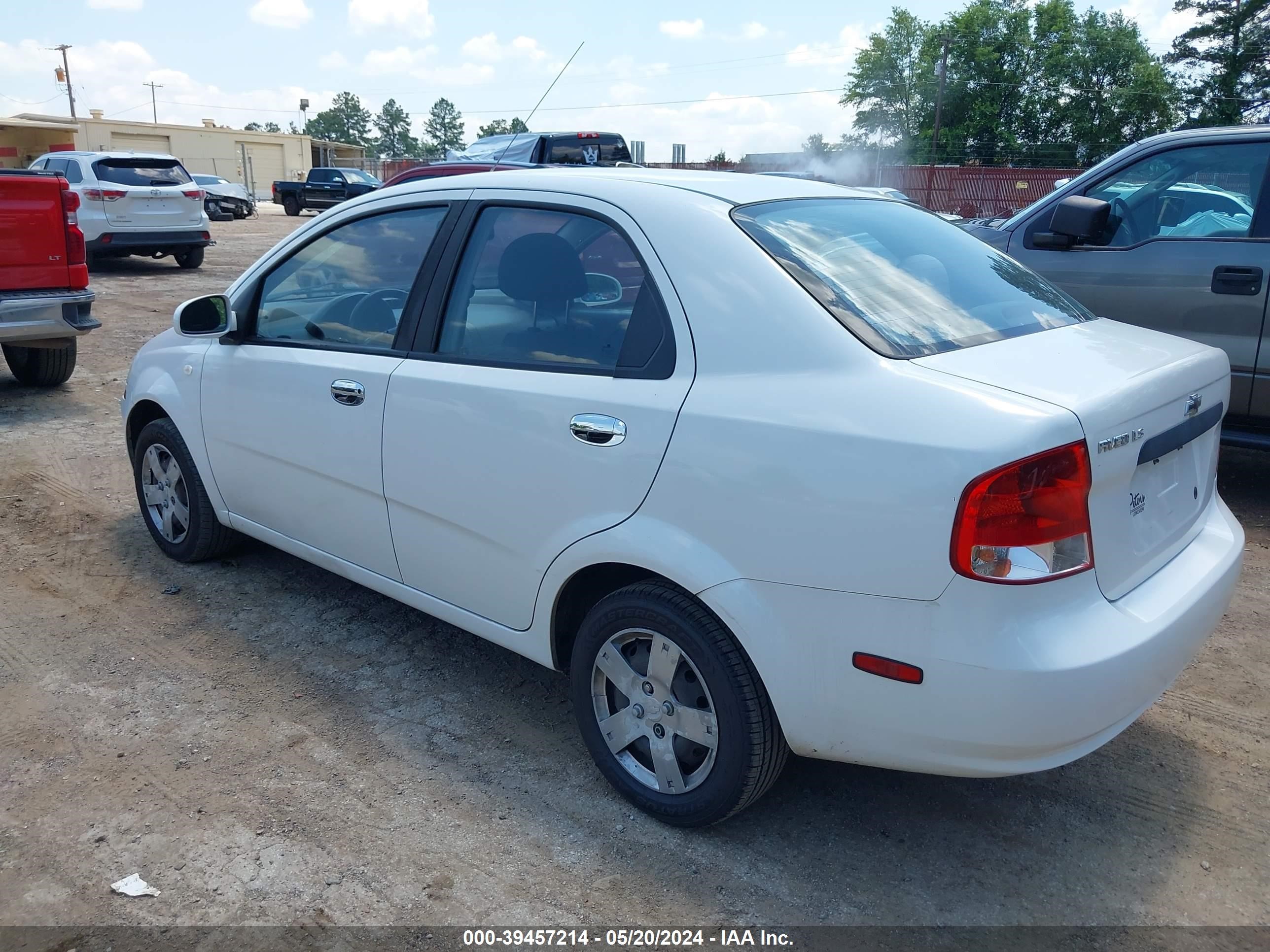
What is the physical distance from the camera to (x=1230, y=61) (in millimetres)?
51188

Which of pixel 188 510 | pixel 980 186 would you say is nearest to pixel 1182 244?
pixel 188 510

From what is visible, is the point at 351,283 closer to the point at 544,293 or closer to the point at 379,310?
the point at 379,310

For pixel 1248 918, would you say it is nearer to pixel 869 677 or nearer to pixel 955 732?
pixel 955 732

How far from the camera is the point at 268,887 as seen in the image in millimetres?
2586

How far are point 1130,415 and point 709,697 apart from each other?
1219mm

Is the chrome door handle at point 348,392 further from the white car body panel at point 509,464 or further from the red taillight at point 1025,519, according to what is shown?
the red taillight at point 1025,519

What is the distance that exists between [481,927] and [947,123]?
6515 centimetres

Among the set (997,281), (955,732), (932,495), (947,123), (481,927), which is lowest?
(481,927)

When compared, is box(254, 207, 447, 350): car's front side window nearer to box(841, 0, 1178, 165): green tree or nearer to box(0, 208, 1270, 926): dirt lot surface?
box(0, 208, 1270, 926): dirt lot surface

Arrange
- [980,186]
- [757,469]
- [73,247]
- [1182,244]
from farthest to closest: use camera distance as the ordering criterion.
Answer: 1. [980,186]
2. [73,247]
3. [1182,244]
4. [757,469]

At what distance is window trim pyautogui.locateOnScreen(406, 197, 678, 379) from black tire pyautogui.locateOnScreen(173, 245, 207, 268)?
1525cm

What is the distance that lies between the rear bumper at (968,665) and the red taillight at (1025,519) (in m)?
0.04

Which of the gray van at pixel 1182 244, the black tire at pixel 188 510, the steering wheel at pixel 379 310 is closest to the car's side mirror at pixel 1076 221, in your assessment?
the gray van at pixel 1182 244

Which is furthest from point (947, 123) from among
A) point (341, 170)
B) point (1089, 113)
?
point (341, 170)
